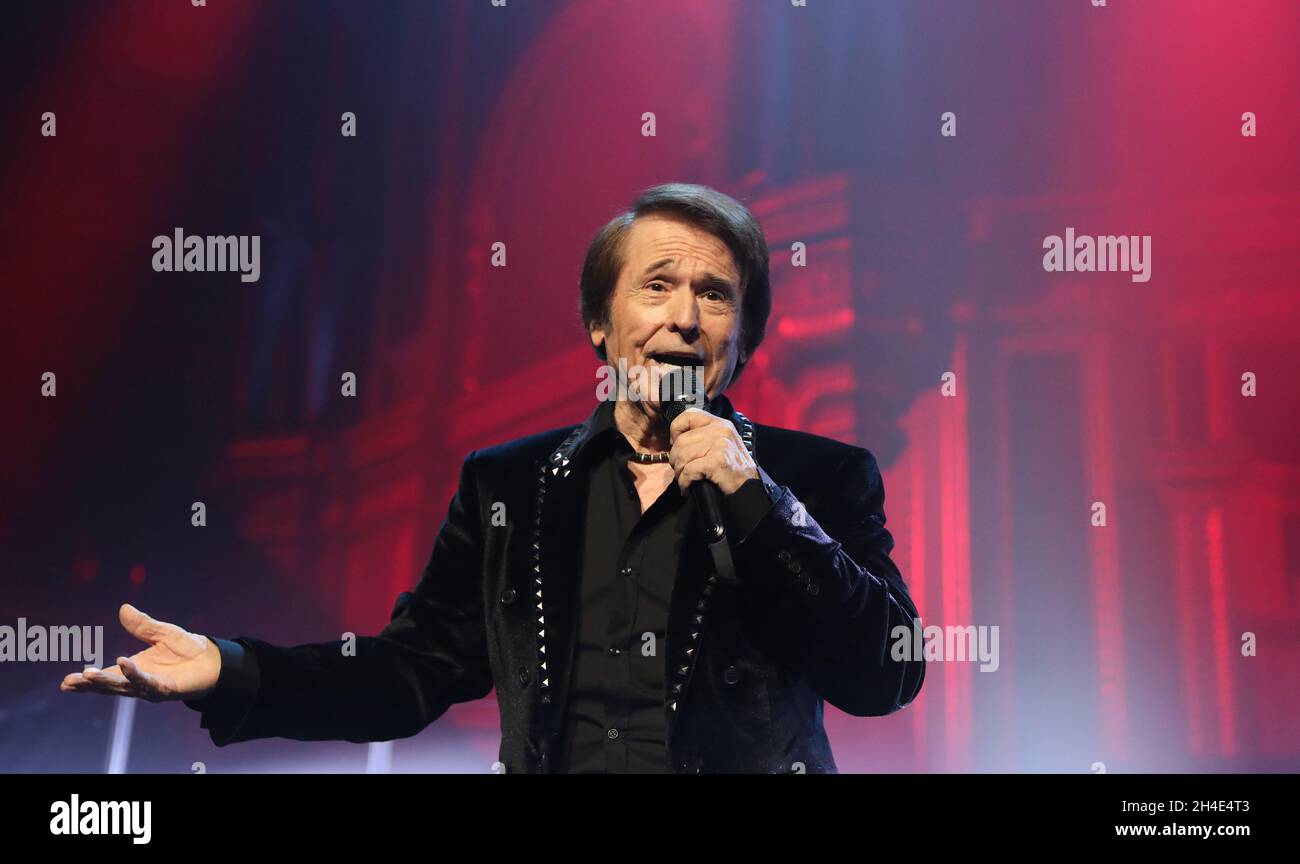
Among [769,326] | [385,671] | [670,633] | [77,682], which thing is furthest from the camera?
[769,326]

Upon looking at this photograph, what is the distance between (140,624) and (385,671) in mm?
366

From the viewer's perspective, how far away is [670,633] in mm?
1737

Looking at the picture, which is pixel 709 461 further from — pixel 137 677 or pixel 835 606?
pixel 137 677

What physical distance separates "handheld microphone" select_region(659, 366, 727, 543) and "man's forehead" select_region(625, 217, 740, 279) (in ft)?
0.61

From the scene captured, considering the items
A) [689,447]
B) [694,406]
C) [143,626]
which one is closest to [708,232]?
[694,406]

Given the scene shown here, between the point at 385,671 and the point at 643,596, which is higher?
the point at 643,596

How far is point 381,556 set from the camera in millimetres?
3029

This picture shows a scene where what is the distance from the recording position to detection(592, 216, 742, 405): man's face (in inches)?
75.2

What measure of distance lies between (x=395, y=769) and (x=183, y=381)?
3.56ft

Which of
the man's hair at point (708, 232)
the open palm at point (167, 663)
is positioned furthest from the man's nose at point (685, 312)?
the open palm at point (167, 663)

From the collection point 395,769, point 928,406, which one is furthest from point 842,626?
point 395,769

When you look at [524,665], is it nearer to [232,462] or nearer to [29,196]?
[232,462]

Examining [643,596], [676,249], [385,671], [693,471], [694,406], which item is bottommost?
[385,671]

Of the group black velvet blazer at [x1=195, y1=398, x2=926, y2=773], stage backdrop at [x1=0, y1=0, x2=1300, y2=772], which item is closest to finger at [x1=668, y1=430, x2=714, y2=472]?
black velvet blazer at [x1=195, y1=398, x2=926, y2=773]
